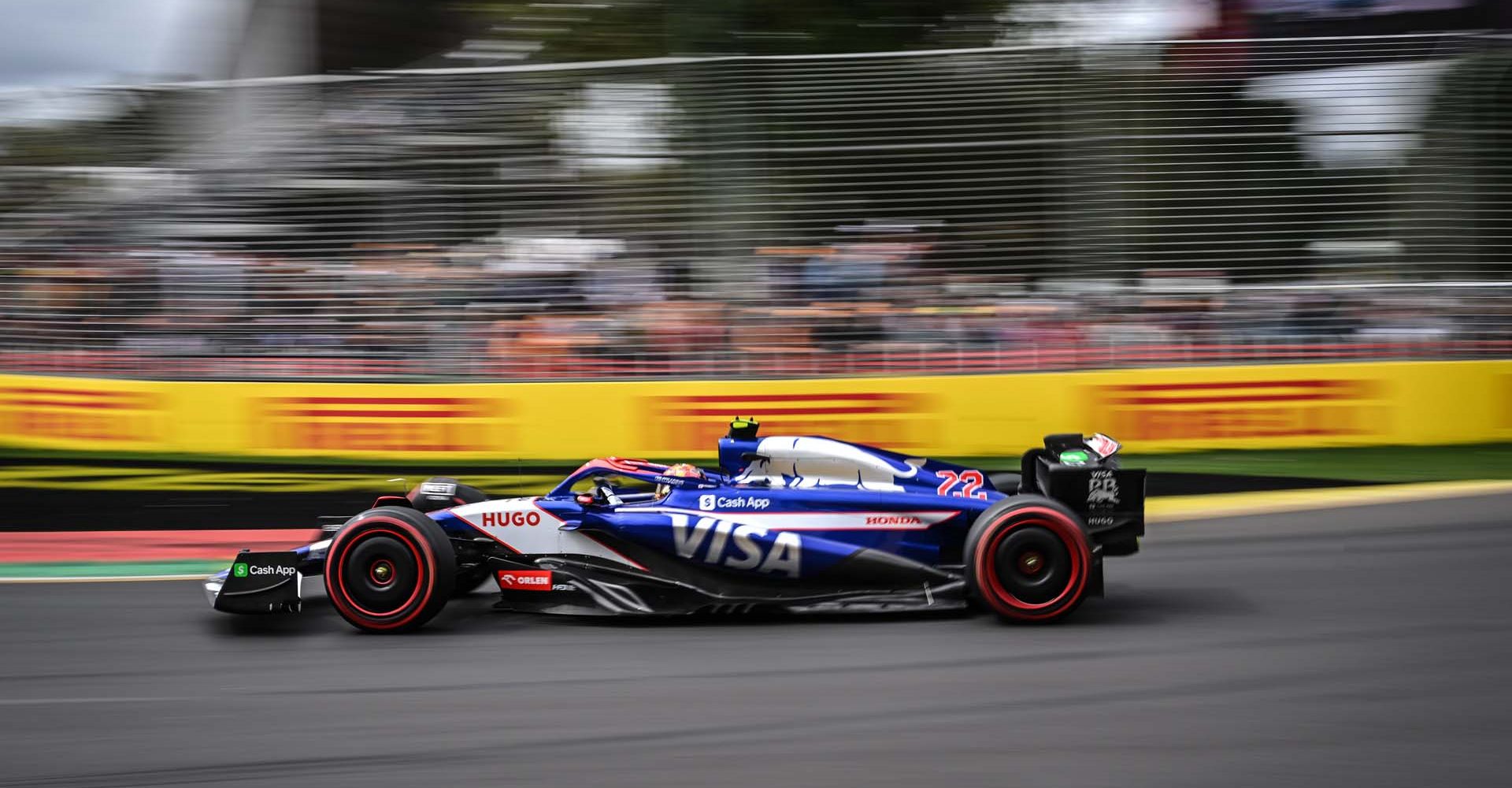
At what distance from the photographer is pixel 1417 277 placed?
10984 millimetres

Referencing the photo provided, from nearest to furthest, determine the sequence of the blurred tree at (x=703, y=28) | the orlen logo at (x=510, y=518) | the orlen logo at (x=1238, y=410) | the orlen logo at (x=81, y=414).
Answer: the orlen logo at (x=510, y=518)
the orlen logo at (x=1238, y=410)
the orlen logo at (x=81, y=414)
the blurred tree at (x=703, y=28)

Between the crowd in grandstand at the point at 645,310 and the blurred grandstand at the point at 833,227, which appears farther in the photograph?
the blurred grandstand at the point at 833,227

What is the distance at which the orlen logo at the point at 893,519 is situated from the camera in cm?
602

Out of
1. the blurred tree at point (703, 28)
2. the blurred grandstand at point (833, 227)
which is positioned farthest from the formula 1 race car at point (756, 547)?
the blurred tree at point (703, 28)

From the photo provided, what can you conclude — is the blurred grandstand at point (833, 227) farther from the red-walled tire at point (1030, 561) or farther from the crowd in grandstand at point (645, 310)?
the red-walled tire at point (1030, 561)

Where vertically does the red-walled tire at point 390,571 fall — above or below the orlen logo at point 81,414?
below

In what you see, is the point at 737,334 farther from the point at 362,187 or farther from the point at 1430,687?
the point at 1430,687

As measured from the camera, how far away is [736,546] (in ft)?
19.7

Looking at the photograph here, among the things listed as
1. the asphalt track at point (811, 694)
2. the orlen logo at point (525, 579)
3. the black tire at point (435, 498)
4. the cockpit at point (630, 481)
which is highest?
the cockpit at point (630, 481)

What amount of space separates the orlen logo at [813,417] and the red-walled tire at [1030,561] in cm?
466

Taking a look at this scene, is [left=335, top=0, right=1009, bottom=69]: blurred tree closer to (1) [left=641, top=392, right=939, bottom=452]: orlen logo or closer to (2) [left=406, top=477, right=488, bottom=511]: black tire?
(1) [left=641, top=392, right=939, bottom=452]: orlen logo

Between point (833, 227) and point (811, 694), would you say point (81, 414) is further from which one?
point (811, 694)

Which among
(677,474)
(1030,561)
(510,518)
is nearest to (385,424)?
(510,518)

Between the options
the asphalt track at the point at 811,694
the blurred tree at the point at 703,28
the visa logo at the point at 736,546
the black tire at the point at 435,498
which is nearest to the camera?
the asphalt track at the point at 811,694
